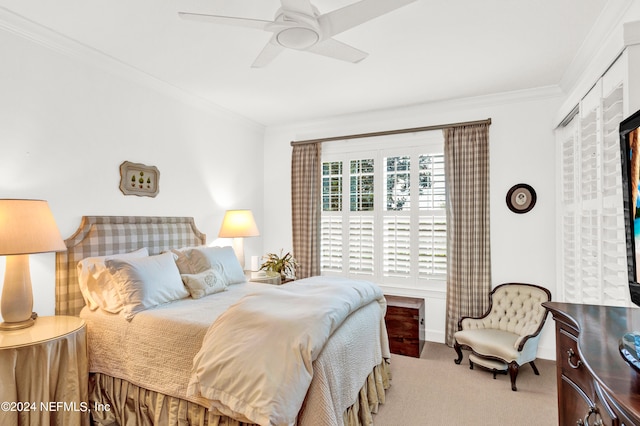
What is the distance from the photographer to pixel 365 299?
8.77 feet

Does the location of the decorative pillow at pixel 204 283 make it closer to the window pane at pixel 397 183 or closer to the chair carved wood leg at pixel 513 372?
the window pane at pixel 397 183

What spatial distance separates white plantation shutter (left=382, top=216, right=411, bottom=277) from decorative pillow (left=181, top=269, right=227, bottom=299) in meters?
2.17

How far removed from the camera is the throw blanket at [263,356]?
1712 mm

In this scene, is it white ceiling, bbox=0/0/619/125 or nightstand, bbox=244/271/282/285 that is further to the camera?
nightstand, bbox=244/271/282/285

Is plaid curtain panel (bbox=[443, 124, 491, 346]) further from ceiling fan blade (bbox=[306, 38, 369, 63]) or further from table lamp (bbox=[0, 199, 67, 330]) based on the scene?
table lamp (bbox=[0, 199, 67, 330])

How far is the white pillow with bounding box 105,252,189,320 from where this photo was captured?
2.53 metres

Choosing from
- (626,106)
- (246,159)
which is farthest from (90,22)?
(626,106)

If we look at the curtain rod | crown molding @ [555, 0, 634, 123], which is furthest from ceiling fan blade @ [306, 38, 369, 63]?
the curtain rod

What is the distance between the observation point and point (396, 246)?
14.5 feet

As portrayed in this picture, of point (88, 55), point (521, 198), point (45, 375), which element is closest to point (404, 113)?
point (521, 198)

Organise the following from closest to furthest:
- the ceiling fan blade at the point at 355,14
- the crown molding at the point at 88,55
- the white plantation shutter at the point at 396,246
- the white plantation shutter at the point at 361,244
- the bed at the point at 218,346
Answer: the ceiling fan blade at the point at 355,14 < the bed at the point at 218,346 < the crown molding at the point at 88,55 < the white plantation shutter at the point at 396,246 < the white plantation shutter at the point at 361,244

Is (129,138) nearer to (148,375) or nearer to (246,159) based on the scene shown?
(246,159)

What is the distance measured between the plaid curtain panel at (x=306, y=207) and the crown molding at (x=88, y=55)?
4.61 ft

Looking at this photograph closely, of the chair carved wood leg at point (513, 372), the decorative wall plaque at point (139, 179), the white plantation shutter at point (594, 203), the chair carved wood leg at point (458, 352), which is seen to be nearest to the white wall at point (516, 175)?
the white plantation shutter at point (594, 203)
